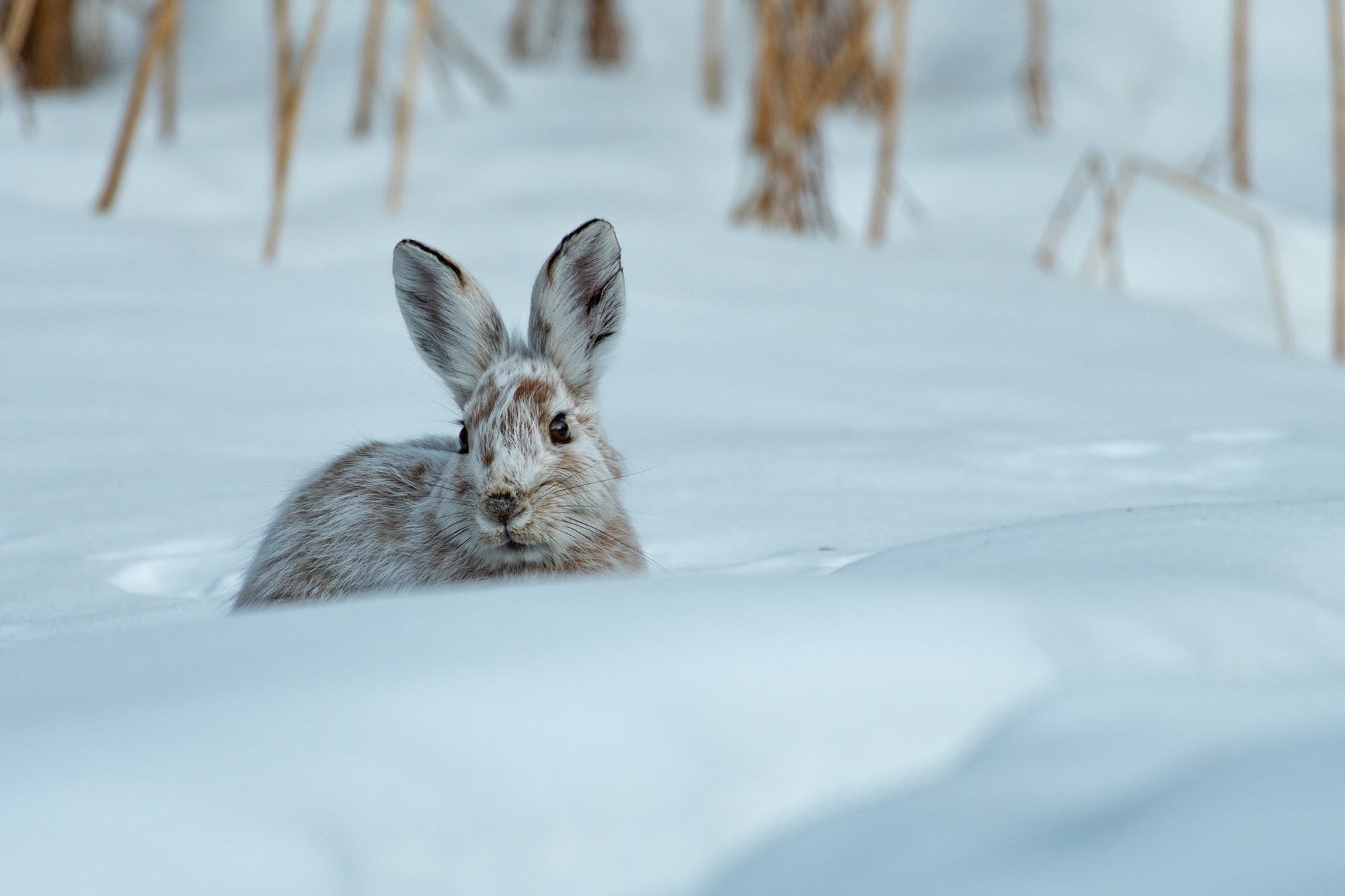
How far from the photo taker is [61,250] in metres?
4.73

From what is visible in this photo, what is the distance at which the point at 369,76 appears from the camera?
715 centimetres

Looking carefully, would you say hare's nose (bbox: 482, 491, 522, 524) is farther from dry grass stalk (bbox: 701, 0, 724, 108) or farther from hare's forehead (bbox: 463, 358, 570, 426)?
dry grass stalk (bbox: 701, 0, 724, 108)

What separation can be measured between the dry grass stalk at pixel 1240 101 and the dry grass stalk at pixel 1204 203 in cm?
27

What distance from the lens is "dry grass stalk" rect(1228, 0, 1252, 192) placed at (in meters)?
6.11

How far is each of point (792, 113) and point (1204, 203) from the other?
228cm

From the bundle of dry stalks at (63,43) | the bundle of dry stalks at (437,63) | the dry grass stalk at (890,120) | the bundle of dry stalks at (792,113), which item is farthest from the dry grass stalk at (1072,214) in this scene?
the bundle of dry stalks at (63,43)

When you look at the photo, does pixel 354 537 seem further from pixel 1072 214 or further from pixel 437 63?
pixel 437 63

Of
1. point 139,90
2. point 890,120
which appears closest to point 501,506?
point 139,90

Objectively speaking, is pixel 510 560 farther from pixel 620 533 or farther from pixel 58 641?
pixel 58 641

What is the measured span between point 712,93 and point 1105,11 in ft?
8.47

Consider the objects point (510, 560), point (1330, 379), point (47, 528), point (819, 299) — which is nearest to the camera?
point (510, 560)

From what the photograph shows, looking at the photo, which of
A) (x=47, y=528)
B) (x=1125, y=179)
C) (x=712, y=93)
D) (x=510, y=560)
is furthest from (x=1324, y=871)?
(x=712, y=93)

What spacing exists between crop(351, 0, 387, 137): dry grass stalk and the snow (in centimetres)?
12

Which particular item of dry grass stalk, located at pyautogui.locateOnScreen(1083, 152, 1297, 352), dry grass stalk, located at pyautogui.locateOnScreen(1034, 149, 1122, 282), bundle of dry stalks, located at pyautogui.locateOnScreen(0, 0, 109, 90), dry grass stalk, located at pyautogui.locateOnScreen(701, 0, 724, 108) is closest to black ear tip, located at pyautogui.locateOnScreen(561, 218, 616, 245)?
dry grass stalk, located at pyautogui.locateOnScreen(1083, 152, 1297, 352)
